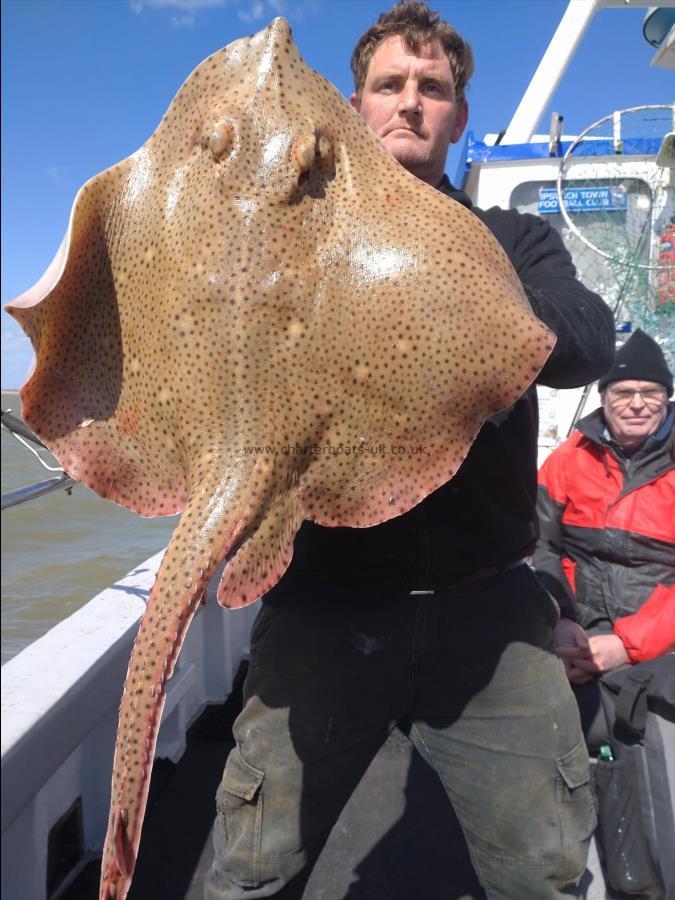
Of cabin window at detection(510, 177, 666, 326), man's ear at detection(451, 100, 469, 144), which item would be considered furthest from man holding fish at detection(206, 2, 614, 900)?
cabin window at detection(510, 177, 666, 326)

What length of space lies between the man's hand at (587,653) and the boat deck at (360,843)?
0.93 meters

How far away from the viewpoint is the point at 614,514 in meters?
3.99

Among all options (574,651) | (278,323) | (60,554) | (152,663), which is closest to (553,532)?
(574,651)

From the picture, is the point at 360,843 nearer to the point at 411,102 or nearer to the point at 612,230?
the point at 411,102

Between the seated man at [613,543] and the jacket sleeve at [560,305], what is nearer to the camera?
the jacket sleeve at [560,305]

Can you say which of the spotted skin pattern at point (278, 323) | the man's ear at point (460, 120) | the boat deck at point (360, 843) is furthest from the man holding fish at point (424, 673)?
the boat deck at point (360, 843)

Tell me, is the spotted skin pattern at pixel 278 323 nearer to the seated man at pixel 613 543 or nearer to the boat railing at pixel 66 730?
the boat railing at pixel 66 730

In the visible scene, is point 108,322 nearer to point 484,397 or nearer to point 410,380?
point 410,380

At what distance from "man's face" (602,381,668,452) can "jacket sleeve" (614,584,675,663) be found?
40.4 inches

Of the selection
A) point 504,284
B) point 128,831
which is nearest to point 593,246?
point 504,284

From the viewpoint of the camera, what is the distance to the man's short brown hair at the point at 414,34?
218 centimetres

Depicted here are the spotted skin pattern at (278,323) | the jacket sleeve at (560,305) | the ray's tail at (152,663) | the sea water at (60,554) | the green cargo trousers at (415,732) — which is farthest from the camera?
the sea water at (60,554)

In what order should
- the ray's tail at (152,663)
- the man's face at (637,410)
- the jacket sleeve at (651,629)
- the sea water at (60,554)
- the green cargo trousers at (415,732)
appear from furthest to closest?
1. the sea water at (60,554)
2. the man's face at (637,410)
3. the jacket sleeve at (651,629)
4. the green cargo trousers at (415,732)
5. the ray's tail at (152,663)

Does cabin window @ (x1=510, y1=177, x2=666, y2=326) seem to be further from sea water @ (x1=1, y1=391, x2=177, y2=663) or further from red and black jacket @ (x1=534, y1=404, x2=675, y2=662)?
sea water @ (x1=1, y1=391, x2=177, y2=663)
